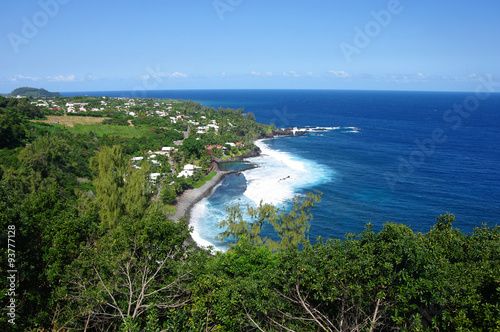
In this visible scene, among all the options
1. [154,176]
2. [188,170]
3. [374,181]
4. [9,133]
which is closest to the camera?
[9,133]

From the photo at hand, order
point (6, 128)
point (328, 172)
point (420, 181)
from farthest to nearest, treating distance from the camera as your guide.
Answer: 1. point (328, 172)
2. point (420, 181)
3. point (6, 128)

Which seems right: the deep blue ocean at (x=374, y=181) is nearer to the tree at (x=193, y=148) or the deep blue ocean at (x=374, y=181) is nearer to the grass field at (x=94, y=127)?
the tree at (x=193, y=148)

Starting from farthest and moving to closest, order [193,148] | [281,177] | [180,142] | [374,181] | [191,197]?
[180,142], [193,148], [281,177], [374,181], [191,197]

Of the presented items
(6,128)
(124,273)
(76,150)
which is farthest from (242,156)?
(124,273)

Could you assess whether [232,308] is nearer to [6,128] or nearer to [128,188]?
[128,188]

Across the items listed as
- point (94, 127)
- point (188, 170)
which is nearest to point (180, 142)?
point (94, 127)

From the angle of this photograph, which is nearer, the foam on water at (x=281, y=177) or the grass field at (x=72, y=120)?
the foam on water at (x=281, y=177)

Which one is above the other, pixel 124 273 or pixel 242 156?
pixel 124 273

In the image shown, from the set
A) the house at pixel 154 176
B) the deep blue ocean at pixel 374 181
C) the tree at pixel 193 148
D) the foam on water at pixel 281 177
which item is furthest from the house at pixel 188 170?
the foam on water at pixel 281 177

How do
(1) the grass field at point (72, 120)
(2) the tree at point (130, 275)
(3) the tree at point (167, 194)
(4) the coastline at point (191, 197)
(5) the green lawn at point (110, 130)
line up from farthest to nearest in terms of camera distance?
1. (1) the grass field at point (72, 120)
2. (5) the green lawn at point (110, 130)
3. (3) the tree at point (167, 194)
4. (4) the coastline at point (191, 197)
5. (2) the tree at point (130, 275)

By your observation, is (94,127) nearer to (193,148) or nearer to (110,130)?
(110,130)

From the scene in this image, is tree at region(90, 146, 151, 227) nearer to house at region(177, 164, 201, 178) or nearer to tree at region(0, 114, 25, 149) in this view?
house at region(177, 164, 201, 178)
